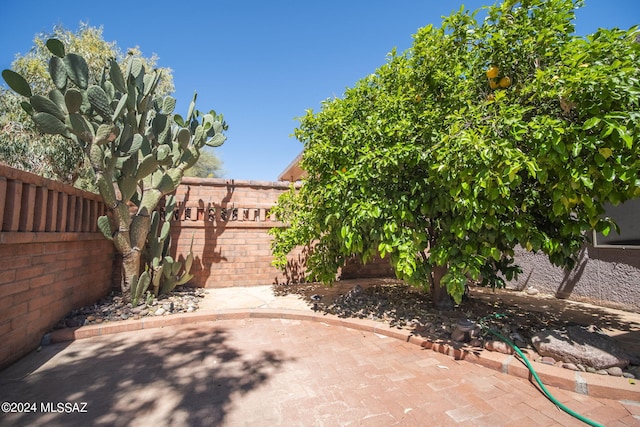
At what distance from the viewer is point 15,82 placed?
3.76m

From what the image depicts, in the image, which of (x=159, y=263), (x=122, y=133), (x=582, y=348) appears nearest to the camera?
(x=582, y=348)

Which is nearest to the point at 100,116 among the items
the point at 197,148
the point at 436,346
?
the point at 197,148

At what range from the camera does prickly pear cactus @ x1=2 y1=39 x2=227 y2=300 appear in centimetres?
404

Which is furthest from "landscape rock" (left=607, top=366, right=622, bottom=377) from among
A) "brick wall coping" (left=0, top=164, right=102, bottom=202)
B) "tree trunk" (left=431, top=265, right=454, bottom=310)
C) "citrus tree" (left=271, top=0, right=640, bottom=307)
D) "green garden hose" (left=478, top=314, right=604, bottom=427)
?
"brick wall coping" (left=0, top=164, right=102, bottom=202)

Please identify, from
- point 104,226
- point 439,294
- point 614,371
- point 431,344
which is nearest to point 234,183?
point 104,226

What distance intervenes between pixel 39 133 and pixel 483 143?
12211 millimetres

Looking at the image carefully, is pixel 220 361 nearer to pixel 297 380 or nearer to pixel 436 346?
pixel 297 380

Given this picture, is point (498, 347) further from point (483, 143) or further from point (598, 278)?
point (598, 278)

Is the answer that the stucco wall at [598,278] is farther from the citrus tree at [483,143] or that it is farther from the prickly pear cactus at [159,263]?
the prickly pear cactus at [159,263]

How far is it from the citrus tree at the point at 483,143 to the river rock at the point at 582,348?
944 millimetres

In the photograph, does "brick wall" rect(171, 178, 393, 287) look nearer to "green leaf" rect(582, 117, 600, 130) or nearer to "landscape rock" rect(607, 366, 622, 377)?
"green leaf" rect(582, 117, 600, 130)

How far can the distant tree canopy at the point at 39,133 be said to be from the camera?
8625mm

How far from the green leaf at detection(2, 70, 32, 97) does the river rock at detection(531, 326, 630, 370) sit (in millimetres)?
7148

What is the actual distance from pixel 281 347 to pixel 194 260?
3835 mm
